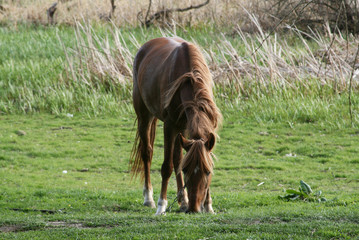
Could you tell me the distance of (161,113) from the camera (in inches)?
249

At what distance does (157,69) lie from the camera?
6.63 meters

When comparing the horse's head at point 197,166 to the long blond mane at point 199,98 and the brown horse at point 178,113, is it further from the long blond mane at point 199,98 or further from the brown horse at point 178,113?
the long blond mane at point 199,98

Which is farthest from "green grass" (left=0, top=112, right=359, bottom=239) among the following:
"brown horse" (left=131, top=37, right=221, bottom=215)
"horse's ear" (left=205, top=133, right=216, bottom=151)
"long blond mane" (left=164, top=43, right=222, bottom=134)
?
"long blond mane" (left=164, top=43, right=222, bottom=134)

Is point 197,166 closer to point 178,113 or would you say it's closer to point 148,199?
point 178,113

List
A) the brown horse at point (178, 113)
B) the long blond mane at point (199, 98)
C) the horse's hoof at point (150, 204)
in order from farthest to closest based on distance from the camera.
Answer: the horse's hoof at point (150, 204) < the long blond mane at point (199, 98) < the brown horse at point (178, 113)

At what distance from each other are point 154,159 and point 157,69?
11.6 feet

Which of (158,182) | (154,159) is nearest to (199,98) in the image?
(158,182)

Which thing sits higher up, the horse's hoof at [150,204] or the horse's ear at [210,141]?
the horse's ear at [210,141]

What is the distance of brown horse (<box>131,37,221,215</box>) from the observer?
202 inches

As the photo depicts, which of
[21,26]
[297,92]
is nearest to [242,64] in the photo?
[297,92]

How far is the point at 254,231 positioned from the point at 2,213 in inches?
133

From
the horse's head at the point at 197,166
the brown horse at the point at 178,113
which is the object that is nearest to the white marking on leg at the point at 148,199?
the brown horse at the point at 178,113

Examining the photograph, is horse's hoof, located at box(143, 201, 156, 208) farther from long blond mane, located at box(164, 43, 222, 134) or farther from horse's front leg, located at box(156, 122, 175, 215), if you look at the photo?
long blond mane, located at box(164, 43, 222, 134)

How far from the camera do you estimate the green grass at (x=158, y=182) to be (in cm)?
481
